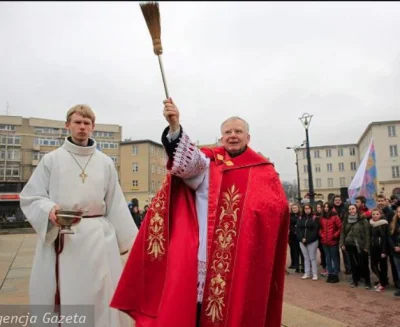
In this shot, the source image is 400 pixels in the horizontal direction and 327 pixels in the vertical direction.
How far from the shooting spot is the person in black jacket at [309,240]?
860 cm

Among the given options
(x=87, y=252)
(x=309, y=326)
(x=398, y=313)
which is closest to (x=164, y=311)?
(x=87, y=252)

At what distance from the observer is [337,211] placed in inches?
379

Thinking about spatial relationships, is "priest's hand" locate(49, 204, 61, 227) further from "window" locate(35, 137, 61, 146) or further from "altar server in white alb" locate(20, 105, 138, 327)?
"window" locate(35, 137, 61, 146)

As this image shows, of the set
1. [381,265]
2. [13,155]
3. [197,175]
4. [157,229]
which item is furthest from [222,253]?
[13,155]

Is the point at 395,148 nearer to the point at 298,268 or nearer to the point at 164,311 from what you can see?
the point at 298,268

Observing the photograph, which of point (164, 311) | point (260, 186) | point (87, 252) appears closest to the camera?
point (164, 311)

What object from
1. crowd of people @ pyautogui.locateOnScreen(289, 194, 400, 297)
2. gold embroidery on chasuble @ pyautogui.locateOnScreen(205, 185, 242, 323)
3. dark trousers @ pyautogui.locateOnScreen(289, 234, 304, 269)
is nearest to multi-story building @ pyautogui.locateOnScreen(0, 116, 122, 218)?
dark trousers @ pyautogui.locateOnScreen(289, 234, 304, 269)

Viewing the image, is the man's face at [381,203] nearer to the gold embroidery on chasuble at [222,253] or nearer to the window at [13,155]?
the gold embroidery on chasuble at [222,253]

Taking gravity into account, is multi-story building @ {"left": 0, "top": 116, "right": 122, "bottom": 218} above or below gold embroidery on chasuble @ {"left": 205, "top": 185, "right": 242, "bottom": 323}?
above

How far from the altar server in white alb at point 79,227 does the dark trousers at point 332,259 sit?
6.22 meters

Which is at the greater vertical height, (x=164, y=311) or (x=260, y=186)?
(x=260, y=186)

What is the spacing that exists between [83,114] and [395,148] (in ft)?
205

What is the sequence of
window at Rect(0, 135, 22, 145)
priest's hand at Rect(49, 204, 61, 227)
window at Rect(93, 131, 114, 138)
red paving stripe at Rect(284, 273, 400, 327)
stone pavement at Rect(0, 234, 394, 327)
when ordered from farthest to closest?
window at Rect(93, 131, 114, 138)
window at Rect(0, 135, 22, 145)
red paving stripe at Rect(284, 273, 400, 327)
stone pavement at Rect(0, 234, 394, 327)
priest's hand at Rect(49, 204, 61, 227)

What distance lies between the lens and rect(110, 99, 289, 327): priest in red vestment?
2.49 meters
